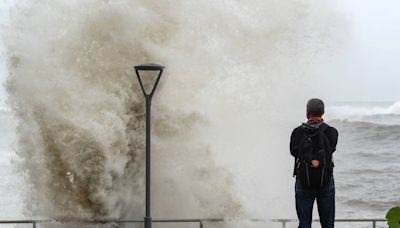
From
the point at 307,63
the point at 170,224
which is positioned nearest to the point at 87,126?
the point at 170,224

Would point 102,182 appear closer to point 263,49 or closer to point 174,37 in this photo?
point 174,37

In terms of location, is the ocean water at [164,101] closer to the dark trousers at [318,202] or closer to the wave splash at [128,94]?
the wave splash at [128,94]

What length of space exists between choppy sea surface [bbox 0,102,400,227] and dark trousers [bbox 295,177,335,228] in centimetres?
640

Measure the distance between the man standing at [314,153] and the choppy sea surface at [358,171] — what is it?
21.6ft

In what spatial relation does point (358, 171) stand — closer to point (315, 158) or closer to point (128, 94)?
point (128, 94)

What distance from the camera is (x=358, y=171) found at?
29.2m

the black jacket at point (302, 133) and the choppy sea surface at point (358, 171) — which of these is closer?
the black jacket at point (302, 133)

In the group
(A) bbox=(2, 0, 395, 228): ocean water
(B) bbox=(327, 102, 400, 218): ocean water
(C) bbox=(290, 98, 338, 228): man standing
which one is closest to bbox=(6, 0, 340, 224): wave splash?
(A) bbox=(2, 0, 395, 228): ocean water

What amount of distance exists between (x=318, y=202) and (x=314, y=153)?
0.53 meters

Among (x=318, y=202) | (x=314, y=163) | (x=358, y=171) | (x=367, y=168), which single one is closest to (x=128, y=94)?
(x=318, y=202)

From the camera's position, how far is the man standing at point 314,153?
5188 millimetres

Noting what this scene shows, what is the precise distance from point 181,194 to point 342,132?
34224 mm

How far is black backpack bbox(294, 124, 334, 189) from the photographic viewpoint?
17.0ft

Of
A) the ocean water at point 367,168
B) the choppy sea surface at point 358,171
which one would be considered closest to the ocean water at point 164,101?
the choppy sea surface at point 358,171
